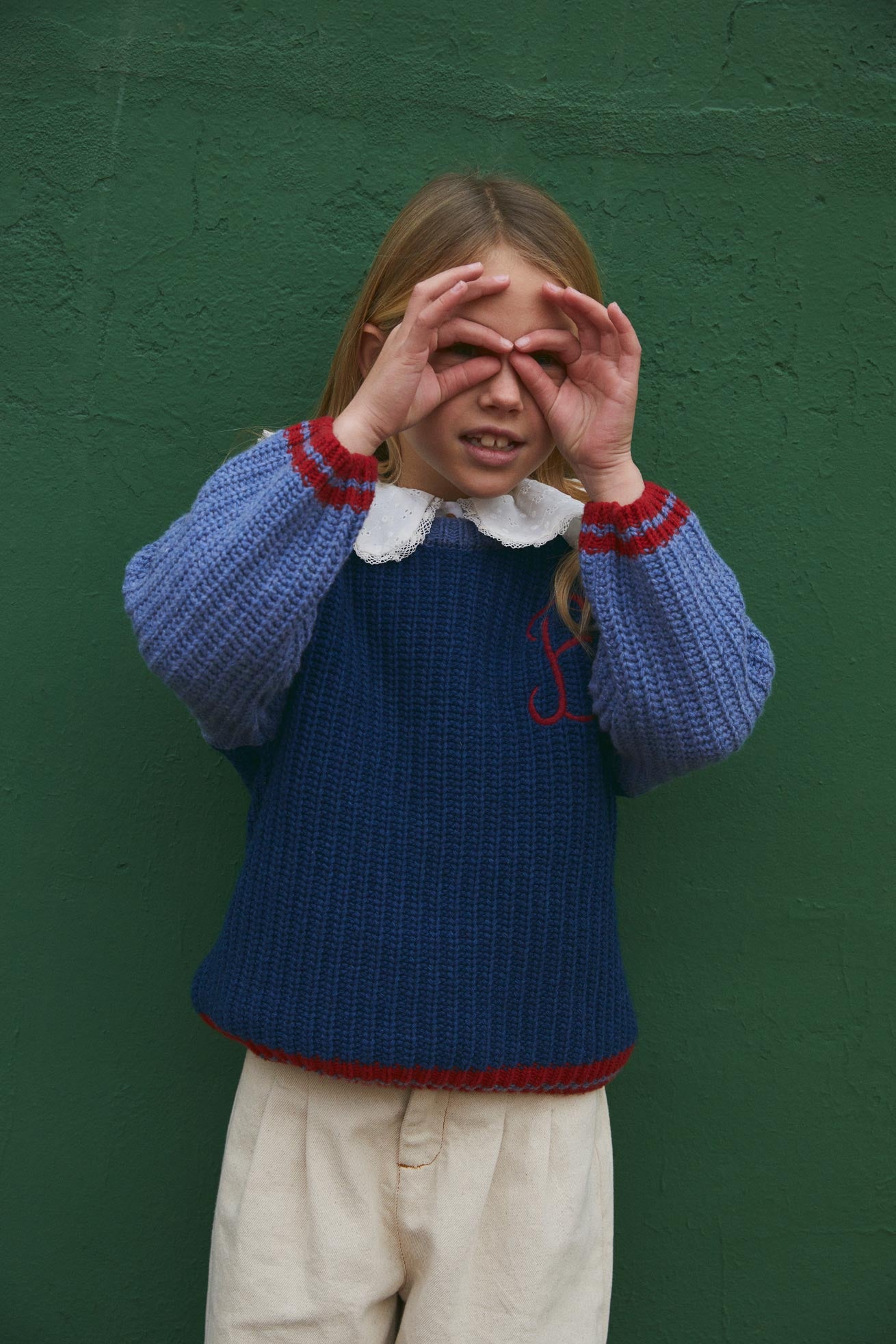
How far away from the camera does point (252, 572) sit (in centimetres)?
140

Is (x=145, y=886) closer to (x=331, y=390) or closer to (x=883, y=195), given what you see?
(x=331, y=390)

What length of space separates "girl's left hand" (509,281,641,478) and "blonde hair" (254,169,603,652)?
0.09 metres

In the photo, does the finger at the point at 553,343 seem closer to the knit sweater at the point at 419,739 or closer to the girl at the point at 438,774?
the girl at the point at 438,774

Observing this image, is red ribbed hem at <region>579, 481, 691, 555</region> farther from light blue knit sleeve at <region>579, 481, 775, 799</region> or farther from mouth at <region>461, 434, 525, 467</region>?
mouth at <region>461, 434, 525, 467</region>

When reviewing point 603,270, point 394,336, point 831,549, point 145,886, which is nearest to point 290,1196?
point 145,886

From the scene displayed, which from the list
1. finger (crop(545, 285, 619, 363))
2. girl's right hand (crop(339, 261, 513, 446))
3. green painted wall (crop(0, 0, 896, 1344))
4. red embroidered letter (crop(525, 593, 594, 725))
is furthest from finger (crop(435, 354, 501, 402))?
green painted wall (crop(0, 0, 896, 1344))

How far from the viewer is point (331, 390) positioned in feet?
5.66

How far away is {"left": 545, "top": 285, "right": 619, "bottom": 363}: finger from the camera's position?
1.47 meters

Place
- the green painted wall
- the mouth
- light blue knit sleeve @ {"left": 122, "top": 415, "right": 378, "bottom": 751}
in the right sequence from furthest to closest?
the green painted wall < the mouth < light blue knit sleeve @ {"left": 122, "top": 415, "right": 378, "bottom": 751}

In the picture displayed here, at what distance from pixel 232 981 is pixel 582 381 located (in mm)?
889

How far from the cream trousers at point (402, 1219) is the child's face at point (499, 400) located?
0.79 meters

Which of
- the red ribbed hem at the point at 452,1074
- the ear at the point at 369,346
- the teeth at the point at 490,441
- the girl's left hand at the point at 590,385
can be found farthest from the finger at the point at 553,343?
the red ribbed hem at the point at 452,1074

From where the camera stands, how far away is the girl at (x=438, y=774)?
4.74 feet

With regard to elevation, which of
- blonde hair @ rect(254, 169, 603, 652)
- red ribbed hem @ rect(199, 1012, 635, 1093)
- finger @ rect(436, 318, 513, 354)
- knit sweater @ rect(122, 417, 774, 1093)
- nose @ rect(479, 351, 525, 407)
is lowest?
red ribbed hem @ rect(199, 1012, 635, 1093)
